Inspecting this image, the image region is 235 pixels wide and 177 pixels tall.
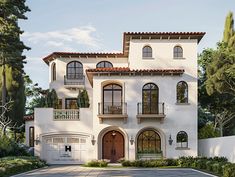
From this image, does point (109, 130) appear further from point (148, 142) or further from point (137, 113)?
point (148, 142)

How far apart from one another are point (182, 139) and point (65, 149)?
928 centimetres

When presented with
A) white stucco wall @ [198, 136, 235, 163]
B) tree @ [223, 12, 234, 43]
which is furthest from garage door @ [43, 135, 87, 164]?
tree @ [223, 12, 234, 43]

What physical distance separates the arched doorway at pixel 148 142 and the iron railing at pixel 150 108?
168 centimetres

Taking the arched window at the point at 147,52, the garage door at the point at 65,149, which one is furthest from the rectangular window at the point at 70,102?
the arched window at the point at 147,52

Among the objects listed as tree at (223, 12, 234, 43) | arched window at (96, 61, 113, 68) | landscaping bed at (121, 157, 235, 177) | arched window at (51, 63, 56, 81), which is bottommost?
landscaping bed at (121, 157, 235, 177)

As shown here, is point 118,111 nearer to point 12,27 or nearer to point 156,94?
point 156,94

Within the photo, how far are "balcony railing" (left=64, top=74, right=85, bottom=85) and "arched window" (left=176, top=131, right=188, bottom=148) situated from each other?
11.1 metres

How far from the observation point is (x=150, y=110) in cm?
3422

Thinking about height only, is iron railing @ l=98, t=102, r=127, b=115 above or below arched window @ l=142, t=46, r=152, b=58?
below

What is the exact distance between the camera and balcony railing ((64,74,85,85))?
135 ft

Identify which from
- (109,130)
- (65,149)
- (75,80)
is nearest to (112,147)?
(109,130)

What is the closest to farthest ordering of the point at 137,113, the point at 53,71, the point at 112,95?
the point at 137,113 < the point at 112,95 < the point at 53,71

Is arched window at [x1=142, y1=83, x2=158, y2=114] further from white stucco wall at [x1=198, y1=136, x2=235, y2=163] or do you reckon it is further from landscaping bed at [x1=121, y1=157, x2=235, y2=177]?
white stucco wall at [x1=198, y1=136, x2=235, y2=163]

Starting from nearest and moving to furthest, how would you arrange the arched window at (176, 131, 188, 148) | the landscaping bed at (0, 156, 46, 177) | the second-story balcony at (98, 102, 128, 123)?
1. the landscaping bed at (0, 156, 46, 177)
2. the second-story balcony at (98, 102, 128, 123)
3. the arched window at (176, 131, 188, 148)
